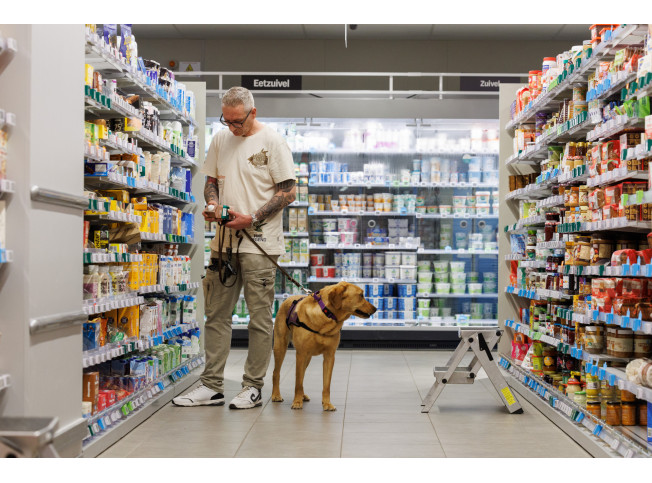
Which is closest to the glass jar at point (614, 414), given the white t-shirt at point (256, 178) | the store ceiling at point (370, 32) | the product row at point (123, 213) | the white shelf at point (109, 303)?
the white t-shirt at point (256, 178)

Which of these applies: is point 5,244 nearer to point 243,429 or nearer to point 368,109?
point 243,429

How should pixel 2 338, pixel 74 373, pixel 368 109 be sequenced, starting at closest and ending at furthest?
pixel 2 338 < pixel 74 373 < pixel 368 109

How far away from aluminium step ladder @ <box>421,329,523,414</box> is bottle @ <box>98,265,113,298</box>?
194cm

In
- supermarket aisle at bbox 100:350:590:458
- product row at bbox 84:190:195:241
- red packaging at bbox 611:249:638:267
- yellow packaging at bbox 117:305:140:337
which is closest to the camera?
red packaging at bbox 611:249:638:267

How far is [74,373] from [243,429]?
3.35 ft

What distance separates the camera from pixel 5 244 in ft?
9.41

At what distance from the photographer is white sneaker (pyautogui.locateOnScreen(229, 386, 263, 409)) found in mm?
4574

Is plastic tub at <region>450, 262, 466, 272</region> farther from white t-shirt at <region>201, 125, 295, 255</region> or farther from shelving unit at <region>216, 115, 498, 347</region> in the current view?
white t-shirt at <region>201, 125, 295, 255</region>

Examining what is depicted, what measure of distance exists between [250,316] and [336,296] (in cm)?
61

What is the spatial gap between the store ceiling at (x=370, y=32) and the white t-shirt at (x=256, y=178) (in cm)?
712

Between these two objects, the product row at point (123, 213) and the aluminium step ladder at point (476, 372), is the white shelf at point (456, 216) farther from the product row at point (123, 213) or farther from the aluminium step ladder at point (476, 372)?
the aluminium step ladder at point (476, 372)

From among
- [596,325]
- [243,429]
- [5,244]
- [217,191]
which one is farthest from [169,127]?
[596,325]

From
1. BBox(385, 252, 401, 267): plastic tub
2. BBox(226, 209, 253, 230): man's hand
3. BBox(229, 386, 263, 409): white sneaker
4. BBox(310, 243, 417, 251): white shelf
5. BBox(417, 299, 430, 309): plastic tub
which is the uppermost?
BBox(226, 209, 253, 230): man's hand

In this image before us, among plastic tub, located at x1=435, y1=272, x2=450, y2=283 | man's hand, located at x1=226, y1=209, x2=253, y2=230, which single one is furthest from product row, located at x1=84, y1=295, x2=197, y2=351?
plastic tub, located at x1=435, y1=272, x2=450, y2=283
